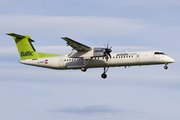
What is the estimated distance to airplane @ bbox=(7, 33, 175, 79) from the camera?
1188 inches

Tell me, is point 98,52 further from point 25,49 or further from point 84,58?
point 25,49

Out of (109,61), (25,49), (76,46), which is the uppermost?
(76,46)

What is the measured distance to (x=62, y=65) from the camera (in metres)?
33.3

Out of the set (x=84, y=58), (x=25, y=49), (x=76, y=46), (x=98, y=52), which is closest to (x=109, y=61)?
(x=98, y=52)

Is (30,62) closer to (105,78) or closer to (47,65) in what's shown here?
(47,65)

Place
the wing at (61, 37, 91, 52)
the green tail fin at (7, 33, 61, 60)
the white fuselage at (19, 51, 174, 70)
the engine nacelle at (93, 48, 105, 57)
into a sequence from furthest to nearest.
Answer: the green tail fin at (7, 33, 61, 60), the engine nacelle at (93, 48, 105, 57), the white fuselage at (19, 51, 174, 70), the wing at (61, 37, 91, 52)

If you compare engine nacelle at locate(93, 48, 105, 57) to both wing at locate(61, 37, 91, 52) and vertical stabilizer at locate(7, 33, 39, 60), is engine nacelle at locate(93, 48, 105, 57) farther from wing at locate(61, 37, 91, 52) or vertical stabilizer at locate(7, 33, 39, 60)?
vertical stabilizer at locate(7, 33, 39, 60)

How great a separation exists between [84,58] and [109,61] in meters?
2.85

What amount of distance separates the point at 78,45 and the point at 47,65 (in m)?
5.71

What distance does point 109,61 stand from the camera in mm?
31328

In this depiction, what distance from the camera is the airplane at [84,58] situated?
3019 cm

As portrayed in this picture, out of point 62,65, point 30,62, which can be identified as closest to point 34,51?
point 30,62

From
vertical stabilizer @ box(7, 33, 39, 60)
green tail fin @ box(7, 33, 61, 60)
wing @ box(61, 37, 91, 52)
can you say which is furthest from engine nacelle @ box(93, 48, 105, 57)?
vertical stabilizer @ box(7, 33, 39, 60)

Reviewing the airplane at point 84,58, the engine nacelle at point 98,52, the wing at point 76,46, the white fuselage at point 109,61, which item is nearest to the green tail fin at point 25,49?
the airplane at point 84,58
